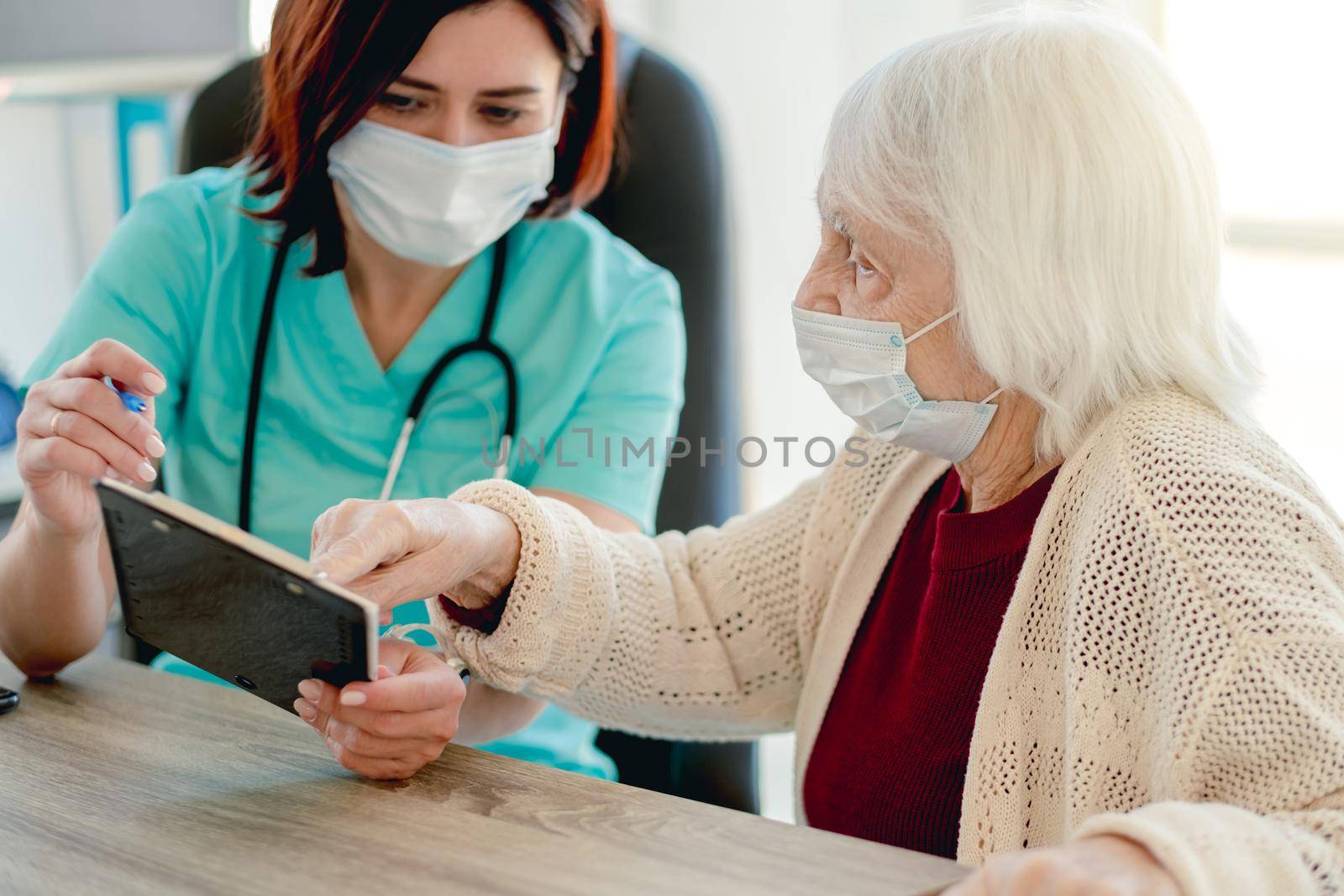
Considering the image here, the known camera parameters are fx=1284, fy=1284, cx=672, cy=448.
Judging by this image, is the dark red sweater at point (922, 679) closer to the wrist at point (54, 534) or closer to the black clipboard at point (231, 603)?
the black clipboard at point (231, 603)

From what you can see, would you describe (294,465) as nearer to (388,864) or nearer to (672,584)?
(672,584)

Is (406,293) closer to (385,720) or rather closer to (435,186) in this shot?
(435,186)

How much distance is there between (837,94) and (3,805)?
165 cm

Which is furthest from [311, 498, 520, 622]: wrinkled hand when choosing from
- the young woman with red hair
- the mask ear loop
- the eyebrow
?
the eyebrow

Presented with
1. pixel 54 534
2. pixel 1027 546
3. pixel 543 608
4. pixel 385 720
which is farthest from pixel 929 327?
pixel 54 534

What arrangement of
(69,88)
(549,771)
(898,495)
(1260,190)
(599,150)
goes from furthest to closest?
(69,88)
(1260,190)
(599,150)
(898,495)
(549,771)

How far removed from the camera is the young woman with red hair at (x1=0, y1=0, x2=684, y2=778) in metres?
1.24

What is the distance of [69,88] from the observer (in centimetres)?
193

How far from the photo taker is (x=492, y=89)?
4.08ft

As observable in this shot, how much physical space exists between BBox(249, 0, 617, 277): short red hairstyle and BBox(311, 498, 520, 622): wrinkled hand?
472mm

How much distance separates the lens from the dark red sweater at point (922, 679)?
97 cm

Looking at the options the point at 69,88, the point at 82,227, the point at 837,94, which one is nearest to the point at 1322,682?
the point at 837,94

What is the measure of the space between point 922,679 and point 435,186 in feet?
2.17

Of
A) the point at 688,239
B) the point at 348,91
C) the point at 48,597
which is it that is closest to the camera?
the point at 48,597
